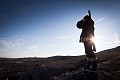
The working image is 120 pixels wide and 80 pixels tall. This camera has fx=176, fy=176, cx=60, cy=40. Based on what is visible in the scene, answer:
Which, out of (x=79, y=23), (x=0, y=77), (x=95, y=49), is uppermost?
(x=79, y=23)

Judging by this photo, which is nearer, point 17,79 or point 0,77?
point 17,79

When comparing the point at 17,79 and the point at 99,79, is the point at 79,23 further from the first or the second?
the point at 17,79

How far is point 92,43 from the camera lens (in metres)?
12.8

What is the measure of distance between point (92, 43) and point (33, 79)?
5977mm

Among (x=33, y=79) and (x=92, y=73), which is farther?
(x=33, y=79)

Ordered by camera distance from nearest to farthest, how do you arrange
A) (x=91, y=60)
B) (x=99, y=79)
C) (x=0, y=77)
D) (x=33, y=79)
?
1. (x=99, y=79)
2. (x=91, y=60)
3. (x=33, y=79)
4. (x=0, y=77)

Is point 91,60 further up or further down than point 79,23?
further down

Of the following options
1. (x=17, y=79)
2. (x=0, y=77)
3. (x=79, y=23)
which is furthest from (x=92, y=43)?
(x=0, y=77)

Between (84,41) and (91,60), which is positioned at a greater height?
(84,41)

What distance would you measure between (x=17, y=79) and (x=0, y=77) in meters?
3.55

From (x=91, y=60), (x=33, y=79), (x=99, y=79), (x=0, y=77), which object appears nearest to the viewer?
(x=99, y=79)

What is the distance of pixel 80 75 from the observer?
31.8 ft

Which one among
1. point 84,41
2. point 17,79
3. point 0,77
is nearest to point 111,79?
point 84,41

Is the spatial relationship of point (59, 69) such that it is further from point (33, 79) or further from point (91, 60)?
point (91, 60)
